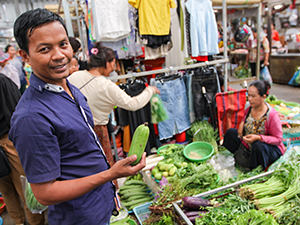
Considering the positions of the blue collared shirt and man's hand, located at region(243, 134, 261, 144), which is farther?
man's hand, located at region(243, 134, 261, 144)

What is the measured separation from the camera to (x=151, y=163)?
3783 mm

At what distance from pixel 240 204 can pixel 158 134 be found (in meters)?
2.44

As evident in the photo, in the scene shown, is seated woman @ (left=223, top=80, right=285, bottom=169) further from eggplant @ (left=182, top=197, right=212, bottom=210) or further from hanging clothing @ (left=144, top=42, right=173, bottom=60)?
hanging clothing @ (left=144, top=42, right=173, bottom=60)

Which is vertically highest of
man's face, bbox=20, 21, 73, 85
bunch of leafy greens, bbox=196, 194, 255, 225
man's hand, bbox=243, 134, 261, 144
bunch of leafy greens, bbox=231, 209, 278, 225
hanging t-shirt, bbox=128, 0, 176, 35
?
hanging t-shirt, bbox=128, 0, 176, 35

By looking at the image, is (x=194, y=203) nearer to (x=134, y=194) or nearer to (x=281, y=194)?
(x=281, y=194)

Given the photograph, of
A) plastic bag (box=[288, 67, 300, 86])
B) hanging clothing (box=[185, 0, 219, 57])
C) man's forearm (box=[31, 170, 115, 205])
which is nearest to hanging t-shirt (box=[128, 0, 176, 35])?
hanging clothing (box=[185, 0, 219, 57])

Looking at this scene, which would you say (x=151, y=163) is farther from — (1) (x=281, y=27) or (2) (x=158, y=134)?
(1) (x=281, y=27)

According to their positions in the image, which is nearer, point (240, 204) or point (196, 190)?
point (240, 204)

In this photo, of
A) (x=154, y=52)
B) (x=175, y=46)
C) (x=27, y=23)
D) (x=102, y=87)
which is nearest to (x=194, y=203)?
(x=102, y=87)

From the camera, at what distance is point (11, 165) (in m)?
2.86

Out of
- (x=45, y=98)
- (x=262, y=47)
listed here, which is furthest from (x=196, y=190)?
(x=262, y=47)

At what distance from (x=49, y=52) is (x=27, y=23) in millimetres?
151

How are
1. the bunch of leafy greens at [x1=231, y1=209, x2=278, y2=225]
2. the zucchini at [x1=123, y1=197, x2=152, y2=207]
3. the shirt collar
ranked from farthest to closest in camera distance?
the zucchini at [x1=123, y1=197, x2=152, y2=207], the bunch of leafy greens at [x1=231, y1=209, x2=278, y2=225], the shirt collar

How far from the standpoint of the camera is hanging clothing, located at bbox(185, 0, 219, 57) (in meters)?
4.16
